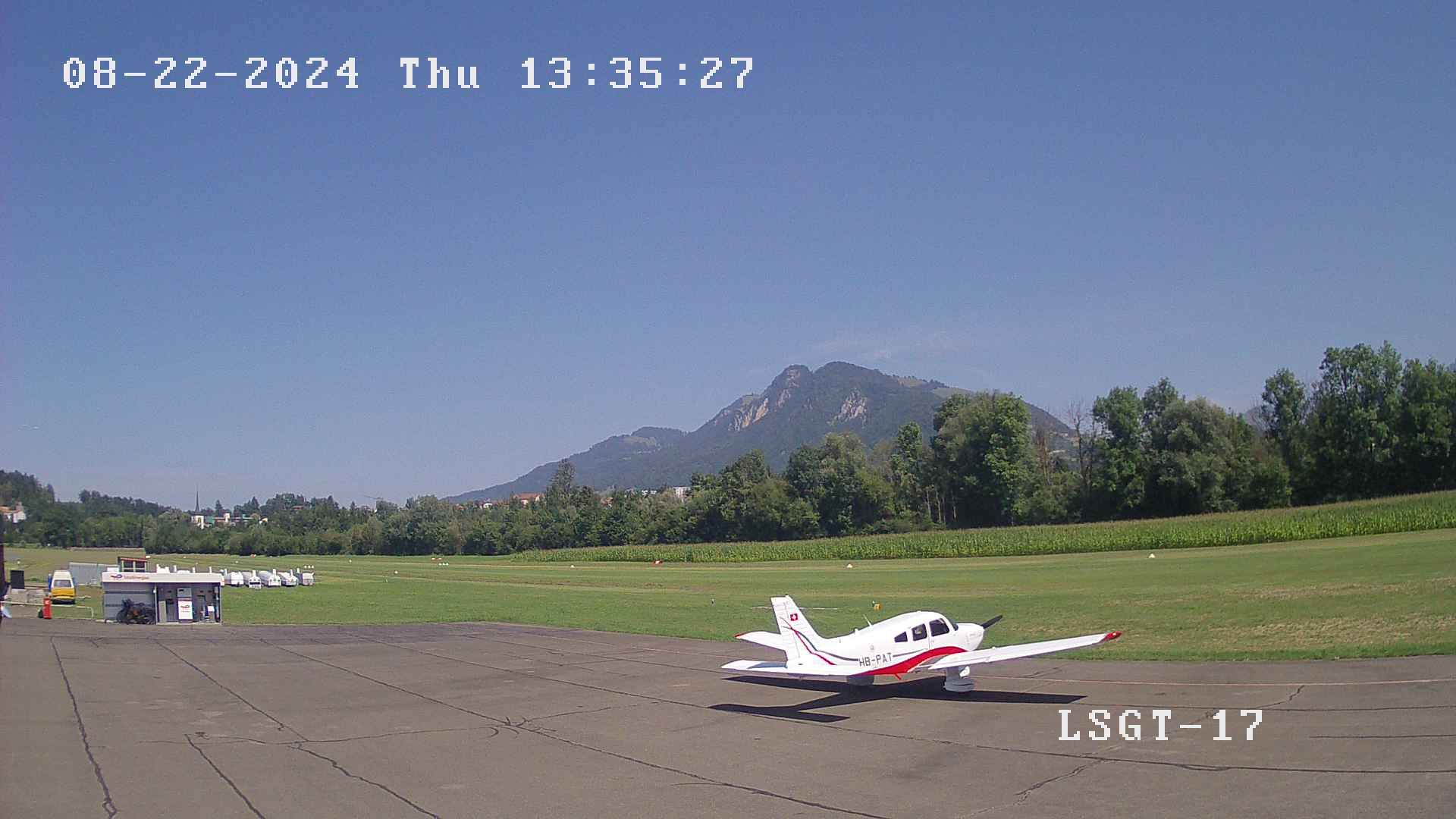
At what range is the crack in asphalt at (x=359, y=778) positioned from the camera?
44.3 ft

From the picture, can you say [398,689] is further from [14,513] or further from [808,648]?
[14,513]

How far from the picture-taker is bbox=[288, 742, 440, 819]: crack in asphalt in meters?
13.5

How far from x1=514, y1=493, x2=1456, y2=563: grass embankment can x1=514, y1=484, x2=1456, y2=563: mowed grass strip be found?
0.07 m

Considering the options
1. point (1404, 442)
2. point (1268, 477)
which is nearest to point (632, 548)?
point (1268, 477)

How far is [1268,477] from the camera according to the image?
322 ft

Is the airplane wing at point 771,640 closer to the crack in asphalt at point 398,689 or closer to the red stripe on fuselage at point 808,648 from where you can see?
the red stripe on fuselage at point 808,648

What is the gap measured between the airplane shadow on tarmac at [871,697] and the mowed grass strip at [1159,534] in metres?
57.9

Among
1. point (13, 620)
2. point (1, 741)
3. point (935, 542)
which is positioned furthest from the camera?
point (935, 542)

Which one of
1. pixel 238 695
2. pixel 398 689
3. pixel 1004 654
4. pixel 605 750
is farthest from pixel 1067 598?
pixel 238 695

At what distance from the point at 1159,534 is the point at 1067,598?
41.0m

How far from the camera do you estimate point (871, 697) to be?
73.1ft

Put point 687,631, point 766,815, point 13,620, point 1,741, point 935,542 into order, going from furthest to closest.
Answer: point 935,542 < point 13,620 < point 687,631 < point 1,741 < point 766,815

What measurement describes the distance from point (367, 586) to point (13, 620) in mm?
37609

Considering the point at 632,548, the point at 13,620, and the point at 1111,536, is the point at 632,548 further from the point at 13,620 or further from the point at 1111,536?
the point at 13,620
